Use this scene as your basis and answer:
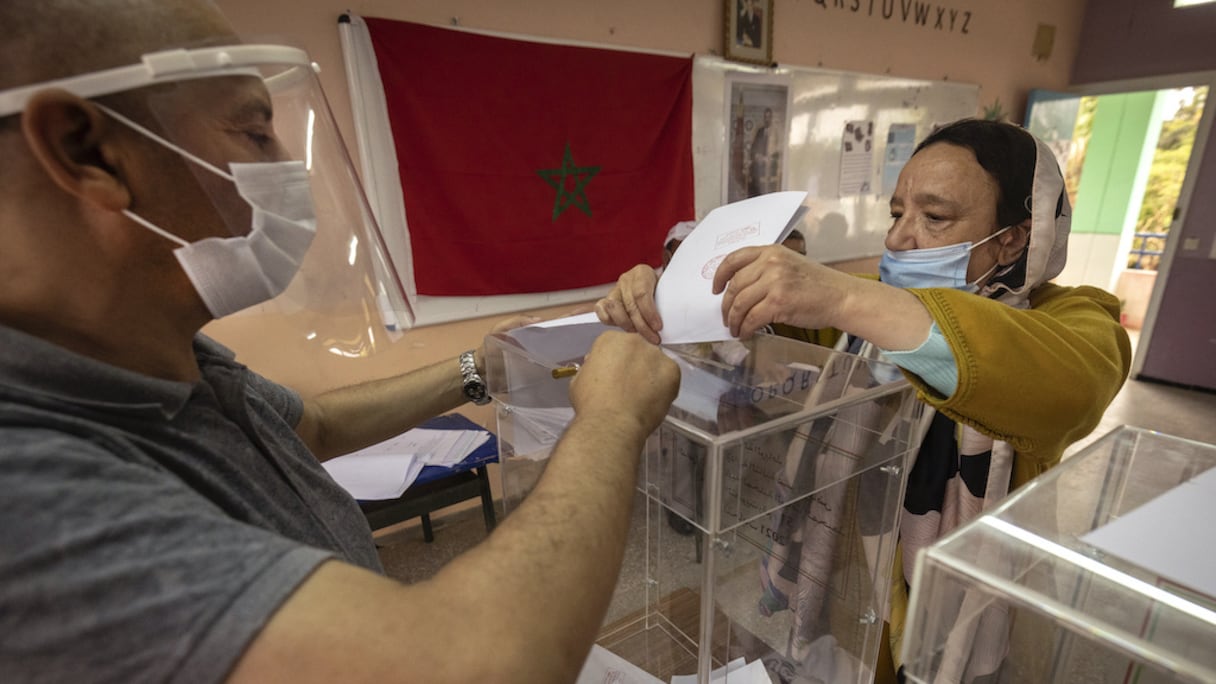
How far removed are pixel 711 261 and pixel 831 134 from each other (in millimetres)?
2952

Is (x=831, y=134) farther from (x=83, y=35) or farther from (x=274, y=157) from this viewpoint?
(x=83, y=35)

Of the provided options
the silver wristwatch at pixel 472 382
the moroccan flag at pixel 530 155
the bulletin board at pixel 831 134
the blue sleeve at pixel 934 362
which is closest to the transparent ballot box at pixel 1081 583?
the blue sleeve at pixel 934 362

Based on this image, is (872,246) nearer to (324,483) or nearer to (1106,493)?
(1106,493)

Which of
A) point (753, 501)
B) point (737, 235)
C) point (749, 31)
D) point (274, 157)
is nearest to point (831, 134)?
point (749, 31)

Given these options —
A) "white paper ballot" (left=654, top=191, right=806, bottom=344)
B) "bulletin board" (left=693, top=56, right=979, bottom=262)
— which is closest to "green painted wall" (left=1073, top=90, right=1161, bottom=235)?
"bulletin board" (left=693, top=56, right=979, bottom=262)

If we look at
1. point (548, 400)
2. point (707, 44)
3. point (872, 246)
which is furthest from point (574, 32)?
point (872, 246)

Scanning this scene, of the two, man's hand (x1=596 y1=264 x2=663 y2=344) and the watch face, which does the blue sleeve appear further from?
the watch face

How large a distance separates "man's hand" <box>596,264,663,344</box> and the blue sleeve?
0.98ft

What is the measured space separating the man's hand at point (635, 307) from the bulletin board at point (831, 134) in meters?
2.05

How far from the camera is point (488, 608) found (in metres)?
0.36

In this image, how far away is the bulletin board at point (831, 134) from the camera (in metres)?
2.70

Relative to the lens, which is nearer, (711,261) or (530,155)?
(711,261)

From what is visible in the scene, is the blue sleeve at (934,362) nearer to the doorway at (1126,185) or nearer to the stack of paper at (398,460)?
the stack of paper at (398,460)

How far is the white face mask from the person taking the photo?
19.5 inches
